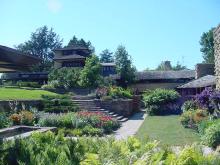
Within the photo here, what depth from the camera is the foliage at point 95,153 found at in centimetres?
408

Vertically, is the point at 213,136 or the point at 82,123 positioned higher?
the point at 213,136

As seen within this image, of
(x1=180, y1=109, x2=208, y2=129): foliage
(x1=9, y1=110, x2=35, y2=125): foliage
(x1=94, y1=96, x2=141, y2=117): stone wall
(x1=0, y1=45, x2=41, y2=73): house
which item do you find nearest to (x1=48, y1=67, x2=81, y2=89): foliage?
(x1=94, y1=96, x2=141, y2=117): stone wall

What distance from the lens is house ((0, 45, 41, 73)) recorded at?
6.11 metres

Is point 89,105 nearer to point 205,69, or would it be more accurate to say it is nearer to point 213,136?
point 213,136

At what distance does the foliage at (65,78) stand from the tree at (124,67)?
962 cm

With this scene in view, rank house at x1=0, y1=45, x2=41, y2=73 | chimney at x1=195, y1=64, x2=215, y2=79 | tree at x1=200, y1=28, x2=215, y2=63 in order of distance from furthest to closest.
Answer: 1. tree at x1=200, y1=28, x2=215, y2=63
2. chimney at x1=195, y1=64, x2=215, y2=79
3. house at x1=0, y1=45, x2=41, y2=73

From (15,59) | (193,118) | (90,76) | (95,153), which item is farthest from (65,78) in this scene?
(95,153)

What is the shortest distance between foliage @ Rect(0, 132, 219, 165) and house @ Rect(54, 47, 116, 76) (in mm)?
44796

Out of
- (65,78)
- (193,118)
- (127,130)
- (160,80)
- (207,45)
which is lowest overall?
(127,130)

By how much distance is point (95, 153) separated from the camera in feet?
18.7

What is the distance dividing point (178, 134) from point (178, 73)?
1517 inches

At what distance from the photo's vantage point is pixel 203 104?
56.7 feet

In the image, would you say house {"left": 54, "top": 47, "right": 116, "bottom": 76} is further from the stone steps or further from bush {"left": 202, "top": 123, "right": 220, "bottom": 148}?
bush {"left": 202, "top": 123, "right": 220, "bottom": 148}

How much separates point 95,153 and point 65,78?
33869mm
